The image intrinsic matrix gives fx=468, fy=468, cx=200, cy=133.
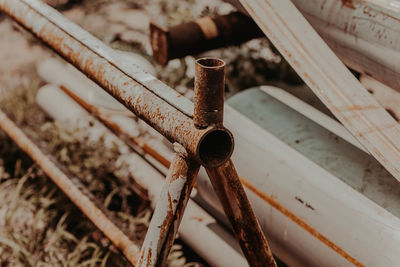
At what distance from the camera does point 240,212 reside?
119cm

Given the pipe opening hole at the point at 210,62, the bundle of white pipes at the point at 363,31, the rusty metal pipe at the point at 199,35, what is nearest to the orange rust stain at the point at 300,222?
the bundle of white pipes at the point at 363,31

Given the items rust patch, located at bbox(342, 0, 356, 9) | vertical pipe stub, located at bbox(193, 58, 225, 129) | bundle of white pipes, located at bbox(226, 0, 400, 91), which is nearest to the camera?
vertical pipe stub, located at bbox(193, 58, 225, 129)

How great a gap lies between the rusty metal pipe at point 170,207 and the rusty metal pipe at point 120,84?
0.07 metres

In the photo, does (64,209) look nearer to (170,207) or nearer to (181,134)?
(170,207)

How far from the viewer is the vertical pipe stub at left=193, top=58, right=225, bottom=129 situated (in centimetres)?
100

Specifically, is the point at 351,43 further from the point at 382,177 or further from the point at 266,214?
the point at 266,214

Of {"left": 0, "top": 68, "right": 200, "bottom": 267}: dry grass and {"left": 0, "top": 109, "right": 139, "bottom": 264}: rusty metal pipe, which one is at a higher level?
{"left": 0, "top": 109, "right": 139, "bottom": 264}: rusty metal pipe

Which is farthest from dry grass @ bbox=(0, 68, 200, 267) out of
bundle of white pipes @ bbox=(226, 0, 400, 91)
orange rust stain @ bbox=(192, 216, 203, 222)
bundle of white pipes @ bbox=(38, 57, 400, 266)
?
bundle of white pipes @ bbox=(226, 0, 400, 91)

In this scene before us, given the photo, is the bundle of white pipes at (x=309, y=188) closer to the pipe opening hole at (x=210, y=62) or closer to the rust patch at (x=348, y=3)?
the rust patch at (x=348, y=3)

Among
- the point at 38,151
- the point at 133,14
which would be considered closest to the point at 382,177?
the point at 38,151

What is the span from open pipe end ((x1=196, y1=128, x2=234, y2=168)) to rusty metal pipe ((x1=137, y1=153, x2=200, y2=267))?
4cm

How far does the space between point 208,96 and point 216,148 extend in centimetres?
14

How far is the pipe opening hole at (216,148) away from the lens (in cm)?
107

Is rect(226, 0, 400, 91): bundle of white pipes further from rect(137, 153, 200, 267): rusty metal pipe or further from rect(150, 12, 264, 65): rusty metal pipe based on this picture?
rect(137, 153, 200, 267): rusty metal pipe
